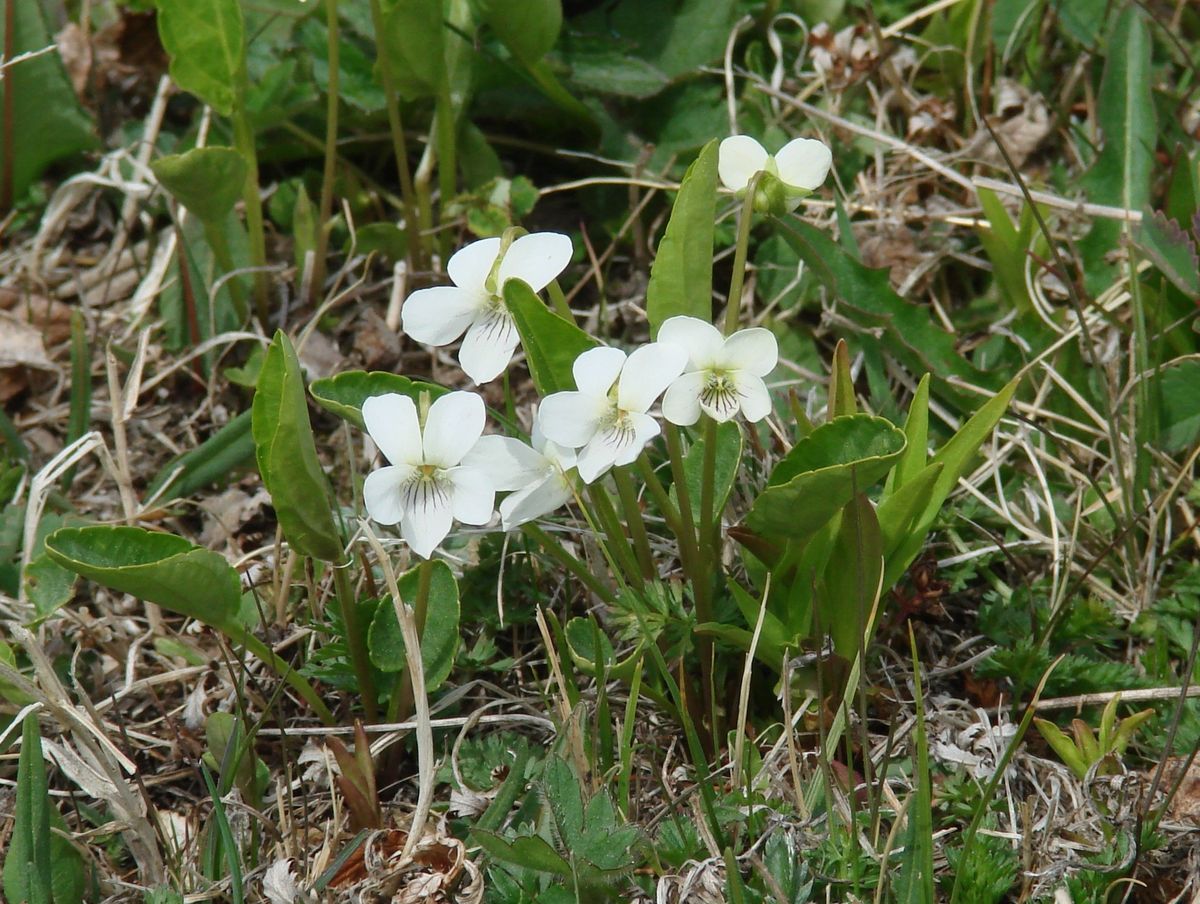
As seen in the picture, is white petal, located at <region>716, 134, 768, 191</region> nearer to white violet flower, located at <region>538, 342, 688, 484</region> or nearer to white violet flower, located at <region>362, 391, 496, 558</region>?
white violet flower, located at <region>538, 342, 688, 484</region>

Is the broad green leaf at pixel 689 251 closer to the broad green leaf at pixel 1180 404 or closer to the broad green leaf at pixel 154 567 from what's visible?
the broad green leaf at pixel 154 567

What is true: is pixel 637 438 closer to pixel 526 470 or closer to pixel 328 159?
pixel 526 470

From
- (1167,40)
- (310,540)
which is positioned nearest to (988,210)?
(1167,40)

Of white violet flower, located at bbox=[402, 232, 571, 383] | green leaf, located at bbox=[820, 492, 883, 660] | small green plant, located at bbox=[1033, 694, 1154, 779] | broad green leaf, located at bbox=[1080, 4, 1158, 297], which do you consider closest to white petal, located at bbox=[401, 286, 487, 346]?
white violet flower, located at bbox=[402, 232, 571, 383]

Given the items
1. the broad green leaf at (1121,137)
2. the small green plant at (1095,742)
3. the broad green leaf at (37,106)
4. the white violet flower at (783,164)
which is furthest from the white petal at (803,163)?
the broad green leaf at (37,106)

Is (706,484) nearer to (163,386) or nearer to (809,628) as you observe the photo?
(809,628)
